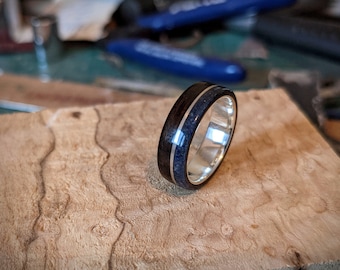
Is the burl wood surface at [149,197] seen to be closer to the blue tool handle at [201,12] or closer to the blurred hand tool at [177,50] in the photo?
the blurred hand tool at [177,50]

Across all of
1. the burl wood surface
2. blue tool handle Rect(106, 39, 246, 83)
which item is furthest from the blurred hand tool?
the burl wood surface

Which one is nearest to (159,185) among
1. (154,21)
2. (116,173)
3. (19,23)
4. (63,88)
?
(116,173)

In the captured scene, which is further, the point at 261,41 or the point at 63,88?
the point at 261,41

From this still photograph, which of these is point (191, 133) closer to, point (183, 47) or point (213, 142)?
point (213, 142)

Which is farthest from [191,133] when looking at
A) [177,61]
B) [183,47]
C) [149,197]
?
[183,47]

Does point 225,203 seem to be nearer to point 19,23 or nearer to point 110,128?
point 110,128

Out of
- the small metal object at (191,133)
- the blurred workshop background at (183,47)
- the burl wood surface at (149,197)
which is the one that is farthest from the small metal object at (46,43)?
the small metal object at (191,133)

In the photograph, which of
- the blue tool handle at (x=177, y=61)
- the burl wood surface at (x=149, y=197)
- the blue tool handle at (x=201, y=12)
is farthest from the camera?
the blue tool handle at (x=201, y=12)

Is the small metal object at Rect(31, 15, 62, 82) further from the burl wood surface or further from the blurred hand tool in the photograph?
the burl wood surface
